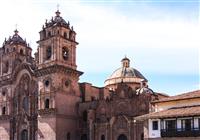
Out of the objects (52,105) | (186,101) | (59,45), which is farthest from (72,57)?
(186,101)

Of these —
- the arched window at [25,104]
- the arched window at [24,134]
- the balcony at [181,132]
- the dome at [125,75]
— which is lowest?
the arched window at [24,134]

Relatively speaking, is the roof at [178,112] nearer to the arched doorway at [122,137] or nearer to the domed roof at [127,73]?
the arched doorway at [122,137]

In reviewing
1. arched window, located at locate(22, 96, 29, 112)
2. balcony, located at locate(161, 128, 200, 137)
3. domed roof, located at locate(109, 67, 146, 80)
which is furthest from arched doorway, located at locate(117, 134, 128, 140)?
domed roof, located at locate(109, 67, 146, 80)

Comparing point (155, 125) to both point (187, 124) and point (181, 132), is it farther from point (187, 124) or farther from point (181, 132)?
point (187, 124)

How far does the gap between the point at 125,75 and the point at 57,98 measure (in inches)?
669

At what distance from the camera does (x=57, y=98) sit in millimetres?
61250

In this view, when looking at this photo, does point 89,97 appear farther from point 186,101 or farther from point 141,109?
point 186,101

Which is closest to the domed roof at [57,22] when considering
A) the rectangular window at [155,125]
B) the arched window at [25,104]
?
the arched window at [25,104]

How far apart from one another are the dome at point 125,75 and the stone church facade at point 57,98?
0.65 metres

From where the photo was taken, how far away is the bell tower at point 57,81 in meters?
61.0

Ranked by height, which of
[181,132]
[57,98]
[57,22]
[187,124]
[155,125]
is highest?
[57,22]

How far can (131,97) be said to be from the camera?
190 ft

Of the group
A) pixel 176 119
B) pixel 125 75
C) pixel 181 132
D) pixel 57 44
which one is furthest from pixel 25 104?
pixel 181 132

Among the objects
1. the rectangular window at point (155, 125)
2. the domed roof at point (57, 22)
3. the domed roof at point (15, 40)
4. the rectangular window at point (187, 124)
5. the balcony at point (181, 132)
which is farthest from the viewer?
the domed roof at point (15, 40)
